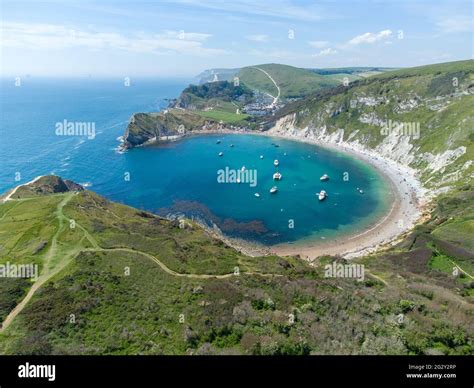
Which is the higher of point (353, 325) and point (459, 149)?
point (459, 149)

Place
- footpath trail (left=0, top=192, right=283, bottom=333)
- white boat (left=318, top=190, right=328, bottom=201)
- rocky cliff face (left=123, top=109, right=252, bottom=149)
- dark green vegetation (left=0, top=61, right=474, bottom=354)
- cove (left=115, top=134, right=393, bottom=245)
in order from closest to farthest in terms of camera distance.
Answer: dark green vegetation (left=0, top=61, right=474, bottom=354) < footpath trail (left=0, top=192, right=283, bottom=333) < cove (left=115, top=134, right=393, bottom=245) < white boat (left=318, top=190, right=328, bottom=201) < rocky cliff face (left=123, top=109, right=252, bottom=149)

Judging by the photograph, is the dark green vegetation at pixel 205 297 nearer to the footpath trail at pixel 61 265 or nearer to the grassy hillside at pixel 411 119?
the footpath trail at pixel 61 265

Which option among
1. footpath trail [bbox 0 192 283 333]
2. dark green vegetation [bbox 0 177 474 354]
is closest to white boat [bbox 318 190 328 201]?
dark green vegetation [bbox 0 177 474 354]

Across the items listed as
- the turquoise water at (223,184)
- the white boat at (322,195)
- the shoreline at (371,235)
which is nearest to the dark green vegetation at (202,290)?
the shoreline at (371,235)

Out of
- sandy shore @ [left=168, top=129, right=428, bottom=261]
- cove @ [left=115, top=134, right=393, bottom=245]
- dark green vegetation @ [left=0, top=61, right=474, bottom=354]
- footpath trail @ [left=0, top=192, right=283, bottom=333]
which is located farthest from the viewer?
cove @ [left=115, top=134, right=393, bottom=245]

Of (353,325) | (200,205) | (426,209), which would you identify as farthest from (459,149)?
(353,325)

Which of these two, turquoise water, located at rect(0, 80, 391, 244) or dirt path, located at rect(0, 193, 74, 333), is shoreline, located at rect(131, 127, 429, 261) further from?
dirt path, located at rect(0, 193, 74, 333)
